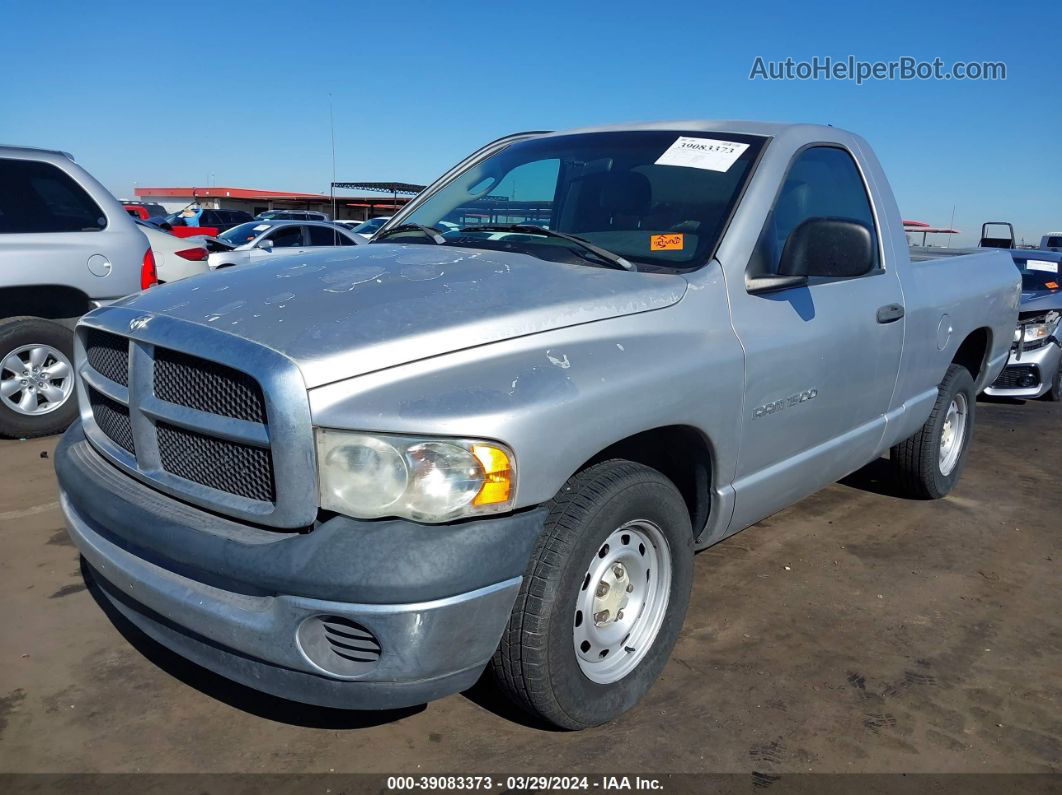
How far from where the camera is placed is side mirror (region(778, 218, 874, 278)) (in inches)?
120

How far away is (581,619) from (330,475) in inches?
35.7

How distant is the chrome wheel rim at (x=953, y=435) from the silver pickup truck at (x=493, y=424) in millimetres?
1670

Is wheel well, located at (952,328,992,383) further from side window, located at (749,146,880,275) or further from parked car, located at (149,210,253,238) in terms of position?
parked car, located at (149,210,253,238)

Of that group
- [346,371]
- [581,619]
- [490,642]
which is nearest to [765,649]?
[581,619]

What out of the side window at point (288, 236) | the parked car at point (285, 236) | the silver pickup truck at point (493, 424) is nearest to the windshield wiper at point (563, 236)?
the silver pickup truck at point (493, 424)

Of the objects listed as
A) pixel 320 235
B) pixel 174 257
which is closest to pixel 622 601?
pixel 174 257

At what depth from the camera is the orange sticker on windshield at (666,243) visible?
3.10 m

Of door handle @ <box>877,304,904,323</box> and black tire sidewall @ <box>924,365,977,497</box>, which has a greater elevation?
door handle @ <box>877,304,904,323</box>

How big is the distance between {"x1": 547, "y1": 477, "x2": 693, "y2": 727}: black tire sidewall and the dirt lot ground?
0.40ft

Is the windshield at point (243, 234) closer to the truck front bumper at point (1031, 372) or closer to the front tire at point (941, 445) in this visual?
the truck front bumper at point (1031, 372)

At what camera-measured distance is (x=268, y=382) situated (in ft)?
6.86

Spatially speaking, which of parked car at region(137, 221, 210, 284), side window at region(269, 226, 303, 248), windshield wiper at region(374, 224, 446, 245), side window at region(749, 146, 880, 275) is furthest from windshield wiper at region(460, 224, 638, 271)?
side window at region(269, 226, 303, 248)

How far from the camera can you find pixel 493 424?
2.12m

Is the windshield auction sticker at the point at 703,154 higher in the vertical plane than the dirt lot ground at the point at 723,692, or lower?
higher
